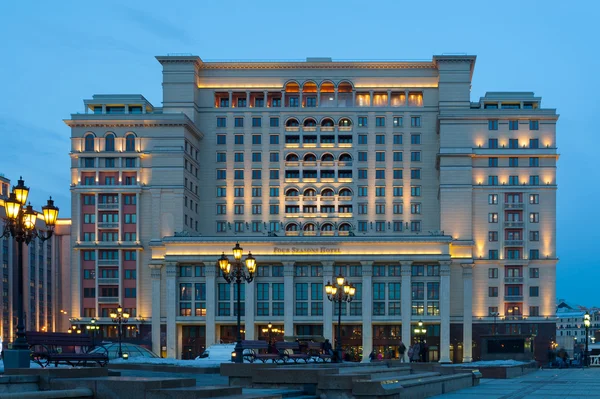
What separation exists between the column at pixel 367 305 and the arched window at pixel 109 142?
3235cm

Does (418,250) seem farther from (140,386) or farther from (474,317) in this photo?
(140,386)

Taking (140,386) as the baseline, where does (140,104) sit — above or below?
above

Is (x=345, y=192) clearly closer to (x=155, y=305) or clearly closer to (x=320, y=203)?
(x=320, y=203)

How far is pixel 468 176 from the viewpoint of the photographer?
120625 millimetres

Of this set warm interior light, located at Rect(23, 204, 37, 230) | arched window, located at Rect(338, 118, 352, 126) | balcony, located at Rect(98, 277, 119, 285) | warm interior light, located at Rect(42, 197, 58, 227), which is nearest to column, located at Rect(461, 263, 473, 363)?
arched window, located at Rect(338, 118, 352, 126)

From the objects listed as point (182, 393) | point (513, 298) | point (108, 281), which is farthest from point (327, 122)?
point (182, 393)

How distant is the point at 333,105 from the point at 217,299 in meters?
29.1

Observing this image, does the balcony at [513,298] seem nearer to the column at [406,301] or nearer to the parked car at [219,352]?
the column at [406,301]

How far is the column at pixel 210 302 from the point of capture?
4550 inches

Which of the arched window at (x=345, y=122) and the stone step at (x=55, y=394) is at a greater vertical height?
the arched window at (x=345, y=122)

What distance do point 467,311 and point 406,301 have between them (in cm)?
727

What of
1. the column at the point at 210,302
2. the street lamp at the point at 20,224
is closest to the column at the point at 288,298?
the column at the point at 210,302

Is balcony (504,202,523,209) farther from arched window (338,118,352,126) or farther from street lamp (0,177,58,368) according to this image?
street lamp (0,177,58,368)

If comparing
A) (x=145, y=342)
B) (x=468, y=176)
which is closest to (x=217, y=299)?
(x=145, y=342)
